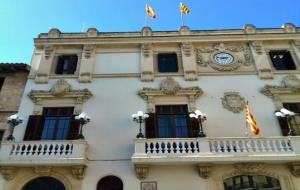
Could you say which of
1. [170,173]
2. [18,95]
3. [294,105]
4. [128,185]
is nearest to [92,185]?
[128,185]

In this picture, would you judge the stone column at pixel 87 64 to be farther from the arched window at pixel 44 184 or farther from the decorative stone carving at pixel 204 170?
the decorative stone carving at pixel 204 170

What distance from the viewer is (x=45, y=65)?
17.7 metres

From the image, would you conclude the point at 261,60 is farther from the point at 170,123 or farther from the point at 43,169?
the point at 43,169

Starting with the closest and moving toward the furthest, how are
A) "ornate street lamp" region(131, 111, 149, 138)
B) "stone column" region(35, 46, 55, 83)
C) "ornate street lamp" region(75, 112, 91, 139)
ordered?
"ornate street lamp" region(131, 111, 149, 138)
"ornate street lamp" region(75, 112, 91, 139)
"stone column" region(35, 46, 55, 83)

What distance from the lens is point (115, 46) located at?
1878 cm

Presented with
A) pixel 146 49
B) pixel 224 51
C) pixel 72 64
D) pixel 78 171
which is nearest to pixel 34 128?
pixel 78 171

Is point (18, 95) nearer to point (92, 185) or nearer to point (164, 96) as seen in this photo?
point (92, 185)

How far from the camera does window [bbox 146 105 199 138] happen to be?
14891 millimetres

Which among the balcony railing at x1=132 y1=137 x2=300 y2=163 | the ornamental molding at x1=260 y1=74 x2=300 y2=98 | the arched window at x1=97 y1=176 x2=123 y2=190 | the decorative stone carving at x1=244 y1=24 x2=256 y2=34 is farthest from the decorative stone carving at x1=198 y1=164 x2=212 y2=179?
the decorative stone carving at x1=244 y1=24 x2=256 y2=34

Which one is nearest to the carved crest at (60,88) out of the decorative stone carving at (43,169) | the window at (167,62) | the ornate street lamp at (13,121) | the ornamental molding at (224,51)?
the ornate street lamp at (13,121)

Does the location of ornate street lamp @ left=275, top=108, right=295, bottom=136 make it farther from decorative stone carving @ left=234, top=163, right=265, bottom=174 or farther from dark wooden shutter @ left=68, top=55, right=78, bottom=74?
dark wooden shutter @ left=68, top=55, right=78, bottom=74

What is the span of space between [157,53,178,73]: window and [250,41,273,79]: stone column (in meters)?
4.87

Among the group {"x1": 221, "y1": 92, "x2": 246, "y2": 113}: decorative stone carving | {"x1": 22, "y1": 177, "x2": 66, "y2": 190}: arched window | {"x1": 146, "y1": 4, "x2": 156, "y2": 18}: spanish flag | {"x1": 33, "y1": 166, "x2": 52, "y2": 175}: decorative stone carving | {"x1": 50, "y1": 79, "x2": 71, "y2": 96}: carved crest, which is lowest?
{"x1": 22, "y1": 177, "x2": 66, "y2": 190}: arched window

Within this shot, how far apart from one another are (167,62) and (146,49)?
1.57 meters
